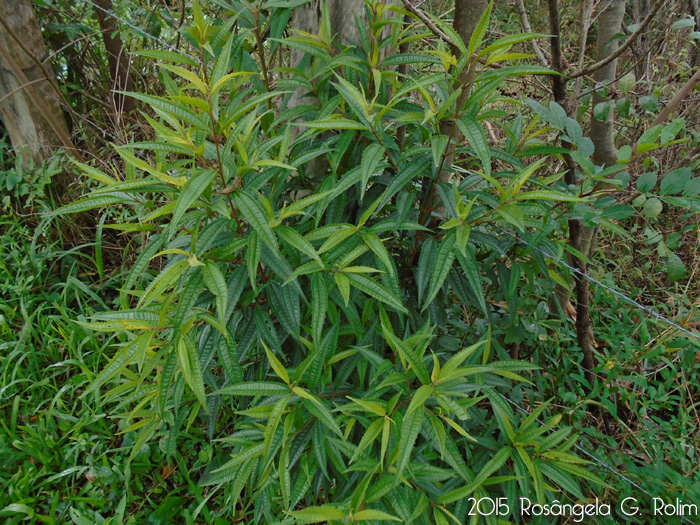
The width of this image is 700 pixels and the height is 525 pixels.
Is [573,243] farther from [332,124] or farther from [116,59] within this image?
[116,59]

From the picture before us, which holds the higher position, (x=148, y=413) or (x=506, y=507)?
(x=148, y=413)

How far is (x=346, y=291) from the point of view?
1014mm

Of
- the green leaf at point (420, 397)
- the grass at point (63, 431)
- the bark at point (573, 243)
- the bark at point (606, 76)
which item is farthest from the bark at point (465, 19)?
the grass at point (63, 431)

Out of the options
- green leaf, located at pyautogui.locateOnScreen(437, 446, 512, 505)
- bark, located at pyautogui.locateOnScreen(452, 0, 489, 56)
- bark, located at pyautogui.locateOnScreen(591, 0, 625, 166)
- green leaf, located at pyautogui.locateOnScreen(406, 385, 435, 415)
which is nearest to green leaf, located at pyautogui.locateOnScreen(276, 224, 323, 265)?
green leaf, located at pyautogui.locateOnScreen(406, 385, 435, 415)

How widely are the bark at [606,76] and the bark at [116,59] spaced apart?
2403mm

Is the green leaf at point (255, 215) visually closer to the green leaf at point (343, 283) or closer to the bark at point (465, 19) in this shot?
the green leaf at point (343, 283)

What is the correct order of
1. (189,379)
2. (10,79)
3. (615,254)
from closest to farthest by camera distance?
(189,379)
(10,79)
(615,254)

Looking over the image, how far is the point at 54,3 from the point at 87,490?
2757mm

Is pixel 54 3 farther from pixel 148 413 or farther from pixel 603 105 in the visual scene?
pixel 603 105

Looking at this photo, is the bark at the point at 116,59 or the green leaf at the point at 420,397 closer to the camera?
the green leaf at the point at 420,397

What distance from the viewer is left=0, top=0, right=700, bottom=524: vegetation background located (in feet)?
3.42

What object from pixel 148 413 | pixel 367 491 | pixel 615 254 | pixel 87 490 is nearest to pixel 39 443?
pixel 87 490

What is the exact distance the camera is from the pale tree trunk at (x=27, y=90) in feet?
8.30

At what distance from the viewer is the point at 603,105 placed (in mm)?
1491
